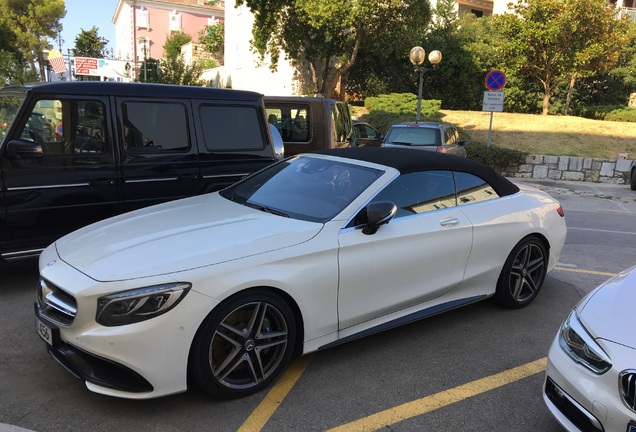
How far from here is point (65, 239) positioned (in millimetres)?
3457

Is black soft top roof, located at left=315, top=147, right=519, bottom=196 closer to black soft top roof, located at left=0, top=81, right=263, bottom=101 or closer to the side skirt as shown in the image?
the side skirt

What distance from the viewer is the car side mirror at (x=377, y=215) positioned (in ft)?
10.9

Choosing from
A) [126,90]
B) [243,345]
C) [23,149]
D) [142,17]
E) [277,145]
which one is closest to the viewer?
[243,345]

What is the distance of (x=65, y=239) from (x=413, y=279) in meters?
2.50

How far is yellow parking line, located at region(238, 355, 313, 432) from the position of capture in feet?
9.10

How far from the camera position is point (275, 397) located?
10.0 ft

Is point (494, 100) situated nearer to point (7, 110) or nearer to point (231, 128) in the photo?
point (231, 128)

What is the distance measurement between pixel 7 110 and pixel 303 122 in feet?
16.2

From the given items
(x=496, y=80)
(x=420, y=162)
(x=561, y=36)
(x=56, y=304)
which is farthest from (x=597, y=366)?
(x=561, y=36)

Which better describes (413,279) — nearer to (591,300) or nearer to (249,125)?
(591,300)

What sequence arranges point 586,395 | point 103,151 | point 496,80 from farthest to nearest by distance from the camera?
point 496,80, point 103,151, point 586,395

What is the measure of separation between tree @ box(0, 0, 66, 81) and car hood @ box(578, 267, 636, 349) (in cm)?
4546

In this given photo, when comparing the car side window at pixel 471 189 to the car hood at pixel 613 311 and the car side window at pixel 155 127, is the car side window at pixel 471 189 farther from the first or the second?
the car side window at pixel 155 127

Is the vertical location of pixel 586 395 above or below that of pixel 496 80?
below
